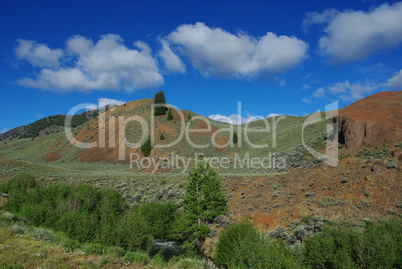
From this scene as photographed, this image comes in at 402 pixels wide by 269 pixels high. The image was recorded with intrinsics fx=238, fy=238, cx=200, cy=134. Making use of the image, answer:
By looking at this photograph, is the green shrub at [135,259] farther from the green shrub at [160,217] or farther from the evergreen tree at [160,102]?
the evergreen tree at [160,102]

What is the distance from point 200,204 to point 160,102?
62.5 meters

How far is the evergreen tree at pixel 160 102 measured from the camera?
8044 cm

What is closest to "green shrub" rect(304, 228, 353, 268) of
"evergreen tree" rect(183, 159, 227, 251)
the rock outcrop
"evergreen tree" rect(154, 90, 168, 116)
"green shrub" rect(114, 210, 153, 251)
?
"evergreen tree" rect(183, 159, 227, 251)

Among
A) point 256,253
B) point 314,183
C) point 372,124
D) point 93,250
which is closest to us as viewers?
point 93,250

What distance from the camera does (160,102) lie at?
8188 cm

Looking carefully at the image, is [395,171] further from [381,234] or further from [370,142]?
[381,234]

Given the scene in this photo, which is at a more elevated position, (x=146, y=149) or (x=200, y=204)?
(x=146, y=149)

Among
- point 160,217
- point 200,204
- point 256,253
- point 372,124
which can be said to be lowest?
point 160,217

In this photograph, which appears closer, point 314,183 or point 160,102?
point 314,183

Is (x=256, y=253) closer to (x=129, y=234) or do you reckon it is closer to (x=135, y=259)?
(x=135, y=259)

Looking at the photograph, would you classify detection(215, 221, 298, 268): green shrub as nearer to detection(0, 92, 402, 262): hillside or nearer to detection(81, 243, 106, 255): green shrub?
detection(0, 92, 402, 262): hillside

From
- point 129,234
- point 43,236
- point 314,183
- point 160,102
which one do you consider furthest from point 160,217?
point 160,102

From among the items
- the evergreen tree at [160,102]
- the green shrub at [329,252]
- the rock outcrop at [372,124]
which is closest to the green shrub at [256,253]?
the green shrub at [329,252]

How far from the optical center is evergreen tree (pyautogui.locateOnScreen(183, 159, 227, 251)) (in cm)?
2277
